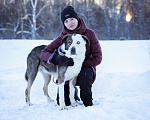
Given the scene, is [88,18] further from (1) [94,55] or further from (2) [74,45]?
(2) [74,45]

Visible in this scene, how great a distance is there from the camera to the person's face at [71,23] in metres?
2.63

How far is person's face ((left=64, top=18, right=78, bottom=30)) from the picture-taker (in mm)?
2631

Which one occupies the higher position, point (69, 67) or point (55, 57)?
point (55, 57)

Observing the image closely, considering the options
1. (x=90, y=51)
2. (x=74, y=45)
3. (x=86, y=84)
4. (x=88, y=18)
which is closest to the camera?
(x=74, y=45)

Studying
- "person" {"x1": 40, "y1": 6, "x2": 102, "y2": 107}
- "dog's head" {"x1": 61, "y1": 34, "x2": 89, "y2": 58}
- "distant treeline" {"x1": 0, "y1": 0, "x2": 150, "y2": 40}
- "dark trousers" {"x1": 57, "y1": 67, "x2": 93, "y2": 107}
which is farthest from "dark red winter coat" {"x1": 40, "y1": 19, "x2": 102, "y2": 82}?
"distant treeline" {"x1": 0, "y1": 0, "x2": 150, "y2": 40}

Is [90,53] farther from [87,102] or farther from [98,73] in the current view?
[98,73]

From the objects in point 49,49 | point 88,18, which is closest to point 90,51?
point 49,49

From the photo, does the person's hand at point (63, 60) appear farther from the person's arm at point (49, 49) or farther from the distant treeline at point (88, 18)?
the distant treeline at point (88, 18)

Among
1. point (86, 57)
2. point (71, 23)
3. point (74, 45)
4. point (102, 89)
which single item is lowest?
point (102, 89)

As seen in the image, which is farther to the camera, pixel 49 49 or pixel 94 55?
pixel 49 49

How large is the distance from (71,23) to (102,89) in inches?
81.4

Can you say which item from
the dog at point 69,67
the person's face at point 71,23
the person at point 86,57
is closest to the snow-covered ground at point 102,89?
the person at point 86,57

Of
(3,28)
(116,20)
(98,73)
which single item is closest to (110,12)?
(116,20)

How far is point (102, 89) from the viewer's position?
159 inches
